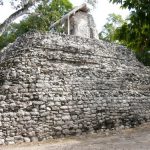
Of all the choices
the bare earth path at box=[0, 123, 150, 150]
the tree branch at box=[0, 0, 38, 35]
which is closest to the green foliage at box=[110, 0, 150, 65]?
the bare earth path at box=[0, 123, 150, 150]

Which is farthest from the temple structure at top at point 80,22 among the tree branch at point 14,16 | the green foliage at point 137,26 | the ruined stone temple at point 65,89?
the green foliage at point 137,26

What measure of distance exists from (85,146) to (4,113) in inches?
97.2

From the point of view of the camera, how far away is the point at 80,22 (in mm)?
21188

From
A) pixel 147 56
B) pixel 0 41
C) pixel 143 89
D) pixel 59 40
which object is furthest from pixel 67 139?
pixel 0 41

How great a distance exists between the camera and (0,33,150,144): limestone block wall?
9.16 meters

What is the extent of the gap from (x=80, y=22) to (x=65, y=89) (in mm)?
11593

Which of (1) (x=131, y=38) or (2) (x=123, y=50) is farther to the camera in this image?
(2) (x=123, y=50)

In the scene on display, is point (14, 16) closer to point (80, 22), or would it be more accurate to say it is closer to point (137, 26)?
point (80, 22)

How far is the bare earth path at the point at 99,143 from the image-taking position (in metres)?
7.98

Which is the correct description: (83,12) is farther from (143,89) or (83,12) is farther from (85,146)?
(85,146)

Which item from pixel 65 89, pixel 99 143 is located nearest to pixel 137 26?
pixel 99 143

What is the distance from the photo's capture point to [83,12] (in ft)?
70.6

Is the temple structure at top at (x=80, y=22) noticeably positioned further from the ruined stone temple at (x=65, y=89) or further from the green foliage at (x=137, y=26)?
the green foliage at (x=137, y=26)

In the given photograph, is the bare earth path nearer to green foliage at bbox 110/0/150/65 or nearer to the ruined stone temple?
the ruined stone temple
